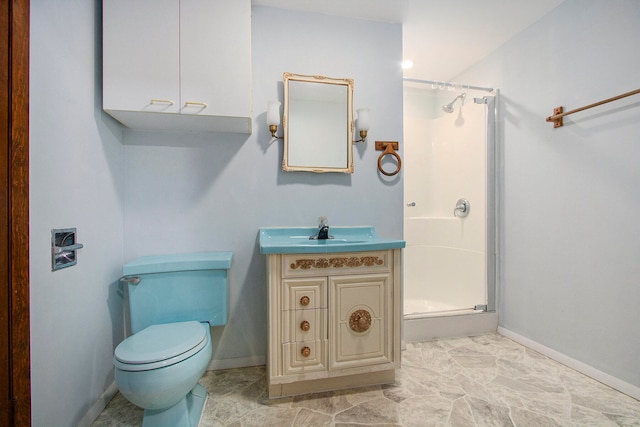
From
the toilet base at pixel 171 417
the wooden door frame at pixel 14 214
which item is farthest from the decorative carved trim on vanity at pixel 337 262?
the wooden door frame at pixel 14 214

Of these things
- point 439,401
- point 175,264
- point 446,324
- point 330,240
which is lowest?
point 439,401

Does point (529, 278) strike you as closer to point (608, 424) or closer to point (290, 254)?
point (608, 424)

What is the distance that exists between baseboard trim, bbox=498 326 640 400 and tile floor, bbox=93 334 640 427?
4 cm

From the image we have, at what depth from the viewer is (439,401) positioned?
1465mm

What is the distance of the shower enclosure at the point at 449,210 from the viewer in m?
2.31

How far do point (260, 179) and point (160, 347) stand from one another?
1.11 m

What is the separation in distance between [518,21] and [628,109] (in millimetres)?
1028

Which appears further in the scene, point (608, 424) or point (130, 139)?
point (130, 139)

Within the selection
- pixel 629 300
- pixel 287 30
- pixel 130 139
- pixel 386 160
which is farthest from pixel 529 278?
pixel 130 139

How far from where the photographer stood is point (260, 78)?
6.09ft

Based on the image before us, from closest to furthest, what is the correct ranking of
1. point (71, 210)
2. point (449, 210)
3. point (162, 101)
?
point (71, 210) < point (162, 101) < point (449, 210)

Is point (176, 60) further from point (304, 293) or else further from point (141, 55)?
point (304, 293)

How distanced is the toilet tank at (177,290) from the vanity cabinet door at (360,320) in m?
0.66

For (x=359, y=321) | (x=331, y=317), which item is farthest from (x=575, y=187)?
(x=331, y=317)
